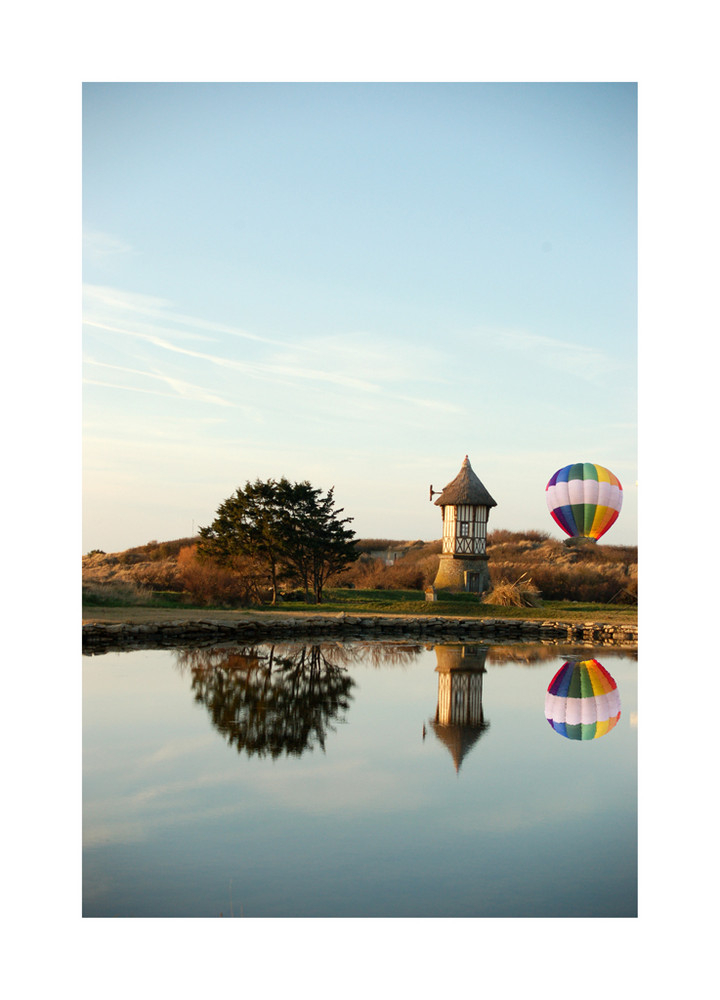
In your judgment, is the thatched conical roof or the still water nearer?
the still water

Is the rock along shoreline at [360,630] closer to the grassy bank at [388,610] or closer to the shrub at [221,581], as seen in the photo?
the grassy bank at [388,610]

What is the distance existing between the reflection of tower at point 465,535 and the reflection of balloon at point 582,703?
32.9 ft

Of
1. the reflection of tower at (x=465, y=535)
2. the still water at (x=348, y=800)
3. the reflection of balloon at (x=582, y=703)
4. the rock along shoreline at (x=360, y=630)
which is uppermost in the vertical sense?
the reflection of tower at (x=465, y=535)

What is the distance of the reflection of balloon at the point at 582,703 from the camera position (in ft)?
29.5

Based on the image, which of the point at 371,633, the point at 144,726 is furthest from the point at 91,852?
the point at 371,633

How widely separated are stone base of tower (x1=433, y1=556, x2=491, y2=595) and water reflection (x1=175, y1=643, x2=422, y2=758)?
711 cm

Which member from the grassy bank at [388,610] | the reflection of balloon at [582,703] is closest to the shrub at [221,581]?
the grassy bank at [388,610]

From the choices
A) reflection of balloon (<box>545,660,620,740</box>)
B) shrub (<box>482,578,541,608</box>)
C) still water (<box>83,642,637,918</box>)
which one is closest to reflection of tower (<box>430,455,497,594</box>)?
shrub (<box>482,578,541,608</box>)

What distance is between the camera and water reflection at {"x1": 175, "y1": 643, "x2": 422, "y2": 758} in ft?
27.0

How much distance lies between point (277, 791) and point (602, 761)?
3097 mm

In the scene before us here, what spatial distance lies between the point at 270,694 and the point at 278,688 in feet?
1.55

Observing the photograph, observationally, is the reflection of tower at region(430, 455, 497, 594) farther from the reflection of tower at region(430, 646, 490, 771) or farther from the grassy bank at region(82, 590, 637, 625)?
the reflection of tower at region(430, 646, 490, 771)

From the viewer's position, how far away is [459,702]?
10055 mm
